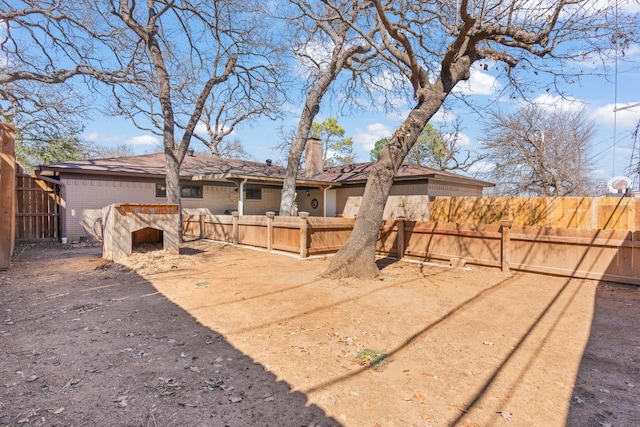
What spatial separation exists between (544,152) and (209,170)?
57.1 ft

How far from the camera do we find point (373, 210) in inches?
268

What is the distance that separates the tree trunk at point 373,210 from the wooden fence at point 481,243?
2.47m

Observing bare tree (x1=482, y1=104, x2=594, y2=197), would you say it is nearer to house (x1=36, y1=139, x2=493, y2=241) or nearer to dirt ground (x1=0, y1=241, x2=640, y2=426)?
house (x1=36, y1=139, x2=493, y2=241)

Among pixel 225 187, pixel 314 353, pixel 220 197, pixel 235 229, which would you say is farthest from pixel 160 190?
pixel 314 353

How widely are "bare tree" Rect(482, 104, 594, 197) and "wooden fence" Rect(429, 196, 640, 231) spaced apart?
8.73 metres

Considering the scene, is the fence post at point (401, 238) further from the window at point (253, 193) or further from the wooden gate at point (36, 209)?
the wooden gate at point (36, 209)

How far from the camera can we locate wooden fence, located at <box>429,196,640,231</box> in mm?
8852

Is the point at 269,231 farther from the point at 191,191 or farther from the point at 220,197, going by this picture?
the point at 220,197

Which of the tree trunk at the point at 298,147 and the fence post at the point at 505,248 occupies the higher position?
the tree trunk at the point at 298,147

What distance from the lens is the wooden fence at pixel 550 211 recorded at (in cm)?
885

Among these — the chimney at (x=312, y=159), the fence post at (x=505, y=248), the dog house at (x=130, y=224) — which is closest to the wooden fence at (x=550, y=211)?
the fence post at (x=505, y=248)

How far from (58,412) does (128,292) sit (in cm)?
346

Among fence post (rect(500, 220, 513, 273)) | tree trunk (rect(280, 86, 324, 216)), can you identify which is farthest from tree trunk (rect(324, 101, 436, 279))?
tree trunk (rect(280, 86, 324, 216))

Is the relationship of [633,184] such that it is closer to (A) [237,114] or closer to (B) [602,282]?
(B) [602,282]
